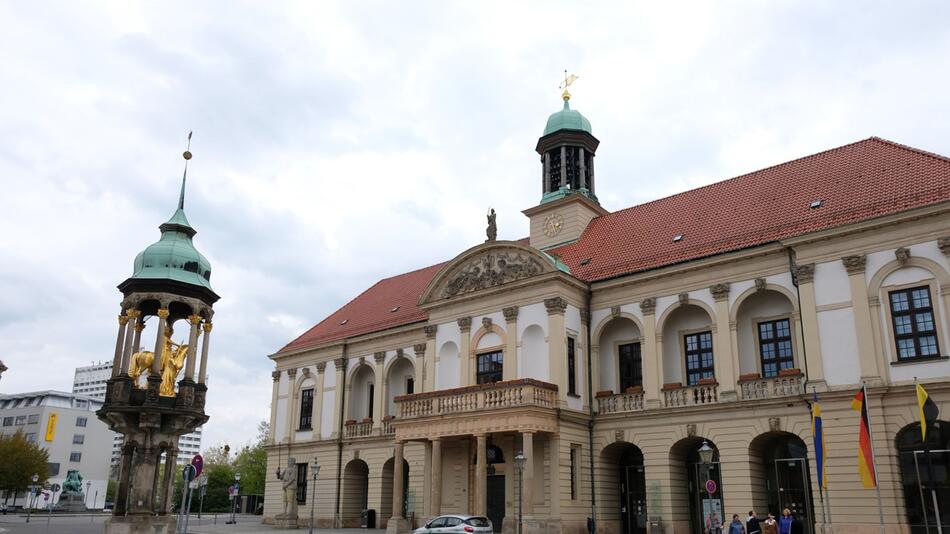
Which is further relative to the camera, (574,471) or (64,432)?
(64,432)

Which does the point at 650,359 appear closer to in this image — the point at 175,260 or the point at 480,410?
the point at 480,410

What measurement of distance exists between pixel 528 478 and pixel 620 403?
15.5 feet

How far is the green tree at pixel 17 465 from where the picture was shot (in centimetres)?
6225

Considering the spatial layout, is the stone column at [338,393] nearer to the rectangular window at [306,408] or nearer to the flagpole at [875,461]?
the rectangular window at [306,408]

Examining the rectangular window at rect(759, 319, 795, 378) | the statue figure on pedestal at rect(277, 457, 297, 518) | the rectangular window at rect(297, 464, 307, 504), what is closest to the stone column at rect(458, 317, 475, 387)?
the rectangular window at rect(759, 319, 795, 378)

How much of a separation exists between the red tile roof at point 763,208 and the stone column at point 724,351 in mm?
1589

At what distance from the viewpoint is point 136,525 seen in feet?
67.5

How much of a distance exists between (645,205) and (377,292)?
695 inches

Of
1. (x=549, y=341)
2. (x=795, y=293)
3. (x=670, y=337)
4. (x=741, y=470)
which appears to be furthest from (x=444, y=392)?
(x=795, y=293)

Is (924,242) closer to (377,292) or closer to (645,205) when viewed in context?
(645,205)

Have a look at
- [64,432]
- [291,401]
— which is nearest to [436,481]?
[291,401]

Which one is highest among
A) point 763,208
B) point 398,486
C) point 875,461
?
point 763,208

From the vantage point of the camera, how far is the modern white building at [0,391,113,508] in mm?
96688

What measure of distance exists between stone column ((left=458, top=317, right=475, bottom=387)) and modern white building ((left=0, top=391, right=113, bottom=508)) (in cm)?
8067
